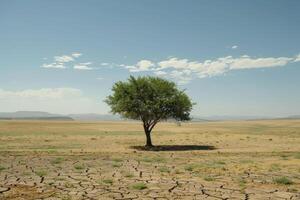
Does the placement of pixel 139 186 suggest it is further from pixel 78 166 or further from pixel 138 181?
pixel 78 166

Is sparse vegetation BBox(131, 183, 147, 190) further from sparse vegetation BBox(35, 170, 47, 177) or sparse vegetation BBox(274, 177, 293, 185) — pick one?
sparse vegetation BBox(274, 177, 293, 185)

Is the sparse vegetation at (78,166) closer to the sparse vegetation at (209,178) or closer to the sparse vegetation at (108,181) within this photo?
the sparse vegetation at (108,181)

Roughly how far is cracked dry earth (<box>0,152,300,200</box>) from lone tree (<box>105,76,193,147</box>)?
1505 centimetres

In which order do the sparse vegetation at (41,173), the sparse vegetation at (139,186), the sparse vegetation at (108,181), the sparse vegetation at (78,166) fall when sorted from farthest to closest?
the sparse vegetation at (78,166)
the sparse vegetation at (41,173)
the sparse vegetation at (108,181)
the sparse vegetation at (139,186)

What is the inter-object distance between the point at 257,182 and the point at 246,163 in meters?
6.45

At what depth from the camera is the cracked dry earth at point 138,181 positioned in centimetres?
1312

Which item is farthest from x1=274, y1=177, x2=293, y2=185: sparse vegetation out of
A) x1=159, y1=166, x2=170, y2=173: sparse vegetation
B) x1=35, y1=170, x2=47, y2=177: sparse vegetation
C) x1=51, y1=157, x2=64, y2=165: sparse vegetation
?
x1=51, y1=157, x2=64, y2=165: sparse vegetation

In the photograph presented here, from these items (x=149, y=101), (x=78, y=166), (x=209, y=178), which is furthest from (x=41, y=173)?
(x=149, y=101)

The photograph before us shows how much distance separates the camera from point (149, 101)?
1438 inches

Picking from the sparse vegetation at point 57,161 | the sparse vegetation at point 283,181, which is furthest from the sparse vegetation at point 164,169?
the sparse vegetation at point 57,161

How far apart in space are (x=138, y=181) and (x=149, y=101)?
2119 cm

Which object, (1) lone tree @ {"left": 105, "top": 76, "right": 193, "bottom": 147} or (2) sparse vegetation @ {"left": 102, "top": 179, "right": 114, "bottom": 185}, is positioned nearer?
(2) sparse vegetation @ {"left": 102, "top": 179, "right": 114, "bottom": 185}

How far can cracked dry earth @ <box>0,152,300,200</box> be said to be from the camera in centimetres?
1312

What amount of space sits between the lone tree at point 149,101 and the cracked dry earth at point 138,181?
15.0 metres
